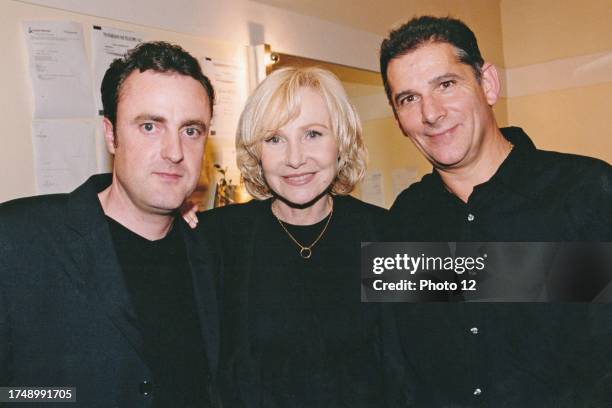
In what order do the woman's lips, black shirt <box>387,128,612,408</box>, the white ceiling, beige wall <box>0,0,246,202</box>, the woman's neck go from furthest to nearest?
the white ceiling
beige wall <box>0,0,246,202</box>
the woman's neck
the woman's lips
black shirt <box>387,128,612,408</box>

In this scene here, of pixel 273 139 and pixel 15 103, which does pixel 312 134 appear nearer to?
pixel 273 139

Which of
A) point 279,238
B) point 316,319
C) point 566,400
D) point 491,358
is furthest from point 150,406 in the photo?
point 566,400

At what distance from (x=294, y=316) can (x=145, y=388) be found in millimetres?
445

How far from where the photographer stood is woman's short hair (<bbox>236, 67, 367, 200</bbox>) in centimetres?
161

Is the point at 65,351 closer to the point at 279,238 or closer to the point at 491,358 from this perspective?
the point at 279,238

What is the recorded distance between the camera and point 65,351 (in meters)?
1.31

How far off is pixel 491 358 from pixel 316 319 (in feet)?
1.57

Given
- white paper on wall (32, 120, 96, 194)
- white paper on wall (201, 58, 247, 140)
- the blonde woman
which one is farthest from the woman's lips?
white paper on wall (201, 58, 247, 140)

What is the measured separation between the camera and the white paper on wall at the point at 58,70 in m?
2.02

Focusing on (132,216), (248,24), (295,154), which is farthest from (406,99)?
(248,24)

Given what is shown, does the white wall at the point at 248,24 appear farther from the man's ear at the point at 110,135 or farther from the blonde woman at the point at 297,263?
the blonde woman at the point at 297,263

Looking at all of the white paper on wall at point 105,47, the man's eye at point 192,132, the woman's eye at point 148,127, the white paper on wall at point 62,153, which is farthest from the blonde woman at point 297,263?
the white paper on wall at point 105,47

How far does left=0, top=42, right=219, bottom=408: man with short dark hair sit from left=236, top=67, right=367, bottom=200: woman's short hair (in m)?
0.18

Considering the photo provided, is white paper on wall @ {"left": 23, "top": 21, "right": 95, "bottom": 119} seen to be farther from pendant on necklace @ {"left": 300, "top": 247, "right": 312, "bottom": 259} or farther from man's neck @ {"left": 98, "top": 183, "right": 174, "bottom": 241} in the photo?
pendant on necklace @ {"left": 300, "top": 247, "right": 312, "bottom": 259}
